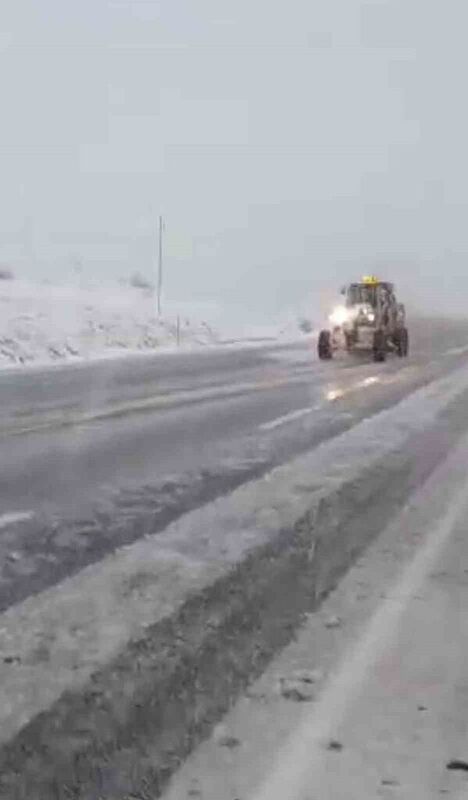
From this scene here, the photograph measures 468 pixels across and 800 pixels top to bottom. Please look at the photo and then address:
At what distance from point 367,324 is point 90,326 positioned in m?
15.3

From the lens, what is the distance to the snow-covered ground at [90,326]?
127 ft

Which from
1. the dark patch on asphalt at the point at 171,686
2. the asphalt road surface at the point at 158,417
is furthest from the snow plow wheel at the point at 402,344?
the dark patch on asphalt at the point at 171,686

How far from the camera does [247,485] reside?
30.8ft

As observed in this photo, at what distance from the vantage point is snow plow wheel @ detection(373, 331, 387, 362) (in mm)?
34312

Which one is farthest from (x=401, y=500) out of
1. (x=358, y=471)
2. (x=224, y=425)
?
(x=224, y=425)

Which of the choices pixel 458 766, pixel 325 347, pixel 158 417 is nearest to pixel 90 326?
pixel 325 347

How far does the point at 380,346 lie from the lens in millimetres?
34469

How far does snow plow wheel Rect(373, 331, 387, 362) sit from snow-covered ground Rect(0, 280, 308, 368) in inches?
360

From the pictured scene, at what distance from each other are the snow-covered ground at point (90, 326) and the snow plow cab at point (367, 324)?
25.3 ft

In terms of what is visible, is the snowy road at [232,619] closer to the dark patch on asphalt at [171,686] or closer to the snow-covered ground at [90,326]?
the dark patch on asphalt at [171,686]

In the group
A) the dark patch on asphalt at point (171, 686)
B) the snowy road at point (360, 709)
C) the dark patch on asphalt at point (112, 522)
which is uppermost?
the dark patch on asphalt at point (171, 686)

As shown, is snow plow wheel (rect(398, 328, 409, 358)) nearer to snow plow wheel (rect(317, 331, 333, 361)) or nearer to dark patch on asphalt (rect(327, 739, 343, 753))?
snow plow wheel (rect(317, 331, 333, 361))

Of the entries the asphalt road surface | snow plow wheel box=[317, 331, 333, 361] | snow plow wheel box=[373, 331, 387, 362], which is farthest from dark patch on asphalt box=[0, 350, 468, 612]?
snow plow wheel box=[317, 331, 333, 361]

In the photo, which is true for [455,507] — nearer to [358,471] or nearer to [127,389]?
[358,471]
